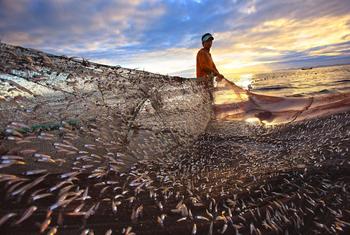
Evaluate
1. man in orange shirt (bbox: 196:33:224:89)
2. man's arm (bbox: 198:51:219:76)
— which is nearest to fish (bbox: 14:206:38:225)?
man in orange shirt (bbox: 196:33:224:89)

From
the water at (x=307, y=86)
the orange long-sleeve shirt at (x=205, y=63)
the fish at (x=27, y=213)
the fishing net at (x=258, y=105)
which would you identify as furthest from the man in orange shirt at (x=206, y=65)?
the water at (x=307, y=86)

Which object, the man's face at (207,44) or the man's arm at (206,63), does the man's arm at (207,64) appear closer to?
the man's arm at (206,63)

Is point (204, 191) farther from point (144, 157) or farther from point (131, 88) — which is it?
point (131, 88)

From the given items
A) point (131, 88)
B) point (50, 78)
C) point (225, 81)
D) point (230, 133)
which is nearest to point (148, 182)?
point (50, 78)

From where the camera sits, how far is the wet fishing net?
2.69 meters

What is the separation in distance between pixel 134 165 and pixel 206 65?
6.01 meters

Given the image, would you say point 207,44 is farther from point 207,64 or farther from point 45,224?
point 45,224

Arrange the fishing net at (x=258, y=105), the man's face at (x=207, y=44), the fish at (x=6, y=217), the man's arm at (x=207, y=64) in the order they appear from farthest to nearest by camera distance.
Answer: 1. the man's face at (x=207, y=44)
2. the man's arm at (x=207, y=64)
3. the fishing net at (x=258, y=105)
4. the fish at (x=6, y=217)

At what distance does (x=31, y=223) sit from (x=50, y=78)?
273cm

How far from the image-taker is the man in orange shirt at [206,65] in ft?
30.0

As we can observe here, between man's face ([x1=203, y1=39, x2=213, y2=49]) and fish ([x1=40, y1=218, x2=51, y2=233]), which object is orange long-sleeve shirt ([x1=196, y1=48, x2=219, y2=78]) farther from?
fish ([x1=40, y1=218, x2=51, y2=233])

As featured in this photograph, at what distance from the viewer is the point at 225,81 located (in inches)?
362

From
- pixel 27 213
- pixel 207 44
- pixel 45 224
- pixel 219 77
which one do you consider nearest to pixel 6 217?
pixel 27 213

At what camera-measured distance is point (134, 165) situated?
13.5ft
